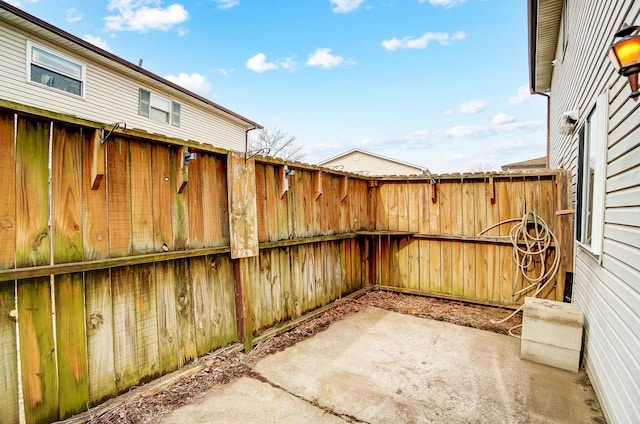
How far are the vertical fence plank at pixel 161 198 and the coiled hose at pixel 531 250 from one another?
3762 mm

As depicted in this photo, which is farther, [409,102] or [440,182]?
[409,102]

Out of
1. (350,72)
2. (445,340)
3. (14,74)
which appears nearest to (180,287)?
(445,340)

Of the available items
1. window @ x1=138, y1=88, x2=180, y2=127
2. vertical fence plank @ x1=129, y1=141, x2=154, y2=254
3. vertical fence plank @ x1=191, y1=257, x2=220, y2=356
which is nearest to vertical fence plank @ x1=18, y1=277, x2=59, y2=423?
vertical fence plank @ x1=129, y1=141, x2=154, y2=254

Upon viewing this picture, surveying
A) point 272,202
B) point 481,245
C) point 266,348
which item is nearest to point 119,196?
point 272,202

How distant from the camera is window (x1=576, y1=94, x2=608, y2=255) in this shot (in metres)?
2.18

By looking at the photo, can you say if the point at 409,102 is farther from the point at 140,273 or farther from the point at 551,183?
the point at 140,273

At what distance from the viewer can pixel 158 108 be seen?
816 centimetres

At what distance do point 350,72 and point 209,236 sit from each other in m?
12.6

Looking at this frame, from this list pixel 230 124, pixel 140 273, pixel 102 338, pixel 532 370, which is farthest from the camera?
pixel 230 124

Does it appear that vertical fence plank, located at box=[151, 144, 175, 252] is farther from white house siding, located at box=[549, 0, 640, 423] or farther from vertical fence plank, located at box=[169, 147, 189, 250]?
white house siding, located at box=[549, 0, 640, 423]

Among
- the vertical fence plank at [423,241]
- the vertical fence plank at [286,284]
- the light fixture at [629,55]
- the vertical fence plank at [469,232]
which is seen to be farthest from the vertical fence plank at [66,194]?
the vertical fence plank at [469,232]

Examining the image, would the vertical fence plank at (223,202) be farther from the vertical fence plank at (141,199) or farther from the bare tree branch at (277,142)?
the bare tree branch at (277,142)

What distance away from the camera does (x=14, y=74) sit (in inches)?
220

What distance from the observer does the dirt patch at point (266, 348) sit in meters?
1.98
